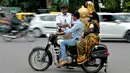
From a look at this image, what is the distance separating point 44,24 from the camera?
845 inches

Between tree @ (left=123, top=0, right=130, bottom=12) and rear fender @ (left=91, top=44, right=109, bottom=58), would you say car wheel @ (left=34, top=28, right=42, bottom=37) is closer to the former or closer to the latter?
tree @ (left=123, top=0, right=130, bottom=12)

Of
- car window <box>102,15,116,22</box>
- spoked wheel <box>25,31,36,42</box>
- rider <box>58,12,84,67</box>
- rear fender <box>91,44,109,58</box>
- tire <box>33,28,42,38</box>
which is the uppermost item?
rider <box>58,12,84,67</box>

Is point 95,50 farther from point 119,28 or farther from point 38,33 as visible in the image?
point 38,33

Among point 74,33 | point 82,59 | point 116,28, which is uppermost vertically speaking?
point 74,33

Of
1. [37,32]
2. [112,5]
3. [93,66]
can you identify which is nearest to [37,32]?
[37,32]

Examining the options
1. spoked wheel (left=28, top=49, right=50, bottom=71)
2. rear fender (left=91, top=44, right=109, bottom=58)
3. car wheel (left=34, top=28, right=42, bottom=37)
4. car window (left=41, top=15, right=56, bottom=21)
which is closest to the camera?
rear fender (left=91, top=44, right=109, bottom=58)

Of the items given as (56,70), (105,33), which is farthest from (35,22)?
(56,70)

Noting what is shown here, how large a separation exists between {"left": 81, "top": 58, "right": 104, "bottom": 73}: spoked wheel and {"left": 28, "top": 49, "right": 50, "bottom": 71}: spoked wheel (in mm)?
982

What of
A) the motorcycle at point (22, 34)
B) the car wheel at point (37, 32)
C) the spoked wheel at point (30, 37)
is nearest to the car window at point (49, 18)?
the car wheel at point (37, 32)

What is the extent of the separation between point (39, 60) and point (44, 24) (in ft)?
40.1

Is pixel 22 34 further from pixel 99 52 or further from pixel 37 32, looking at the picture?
pixel 99 52

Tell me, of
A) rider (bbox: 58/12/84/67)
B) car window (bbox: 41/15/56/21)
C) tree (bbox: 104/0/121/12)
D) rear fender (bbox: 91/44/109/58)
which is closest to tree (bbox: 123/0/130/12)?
tree (bbox: 104/0/121/12)

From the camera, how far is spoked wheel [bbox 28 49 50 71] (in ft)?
30.3

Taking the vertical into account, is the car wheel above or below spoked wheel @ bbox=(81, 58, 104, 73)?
below
